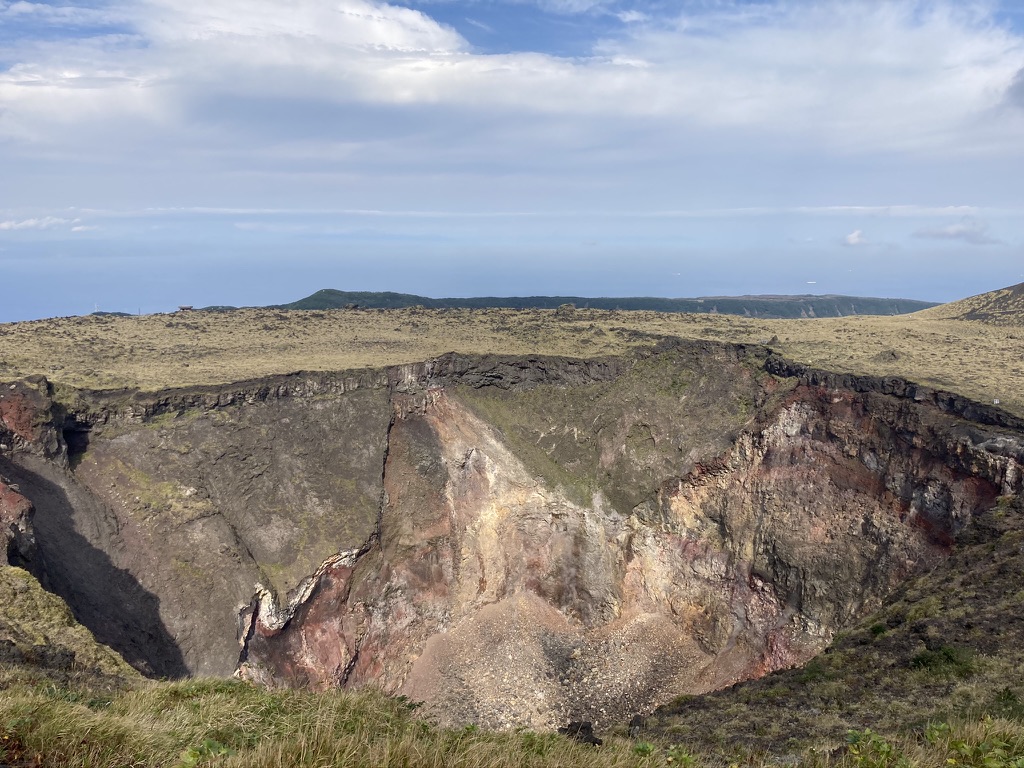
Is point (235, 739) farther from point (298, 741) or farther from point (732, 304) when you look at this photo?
point (732, 304)

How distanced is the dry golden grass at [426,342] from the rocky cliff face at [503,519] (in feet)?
12.2

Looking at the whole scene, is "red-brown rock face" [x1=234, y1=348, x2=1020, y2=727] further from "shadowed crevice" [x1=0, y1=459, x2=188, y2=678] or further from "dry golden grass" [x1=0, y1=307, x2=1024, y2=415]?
"dry golden grass" [x1=0, y1=307, x2=1024, y2=415]

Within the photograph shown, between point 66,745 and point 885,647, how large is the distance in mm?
22366

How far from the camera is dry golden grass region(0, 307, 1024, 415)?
42156 millimetres

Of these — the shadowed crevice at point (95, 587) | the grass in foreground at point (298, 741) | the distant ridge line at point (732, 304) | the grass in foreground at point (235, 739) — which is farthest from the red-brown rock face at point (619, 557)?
the distant ridge line at point (732, 304)

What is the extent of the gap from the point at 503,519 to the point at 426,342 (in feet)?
62.9

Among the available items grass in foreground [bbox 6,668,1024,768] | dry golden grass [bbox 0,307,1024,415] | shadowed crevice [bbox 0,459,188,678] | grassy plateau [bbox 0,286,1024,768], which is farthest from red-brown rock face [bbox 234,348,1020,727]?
grass in foreground [bbox 6,668,1024,768]

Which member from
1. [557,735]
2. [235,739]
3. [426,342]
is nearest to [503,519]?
[426,342]

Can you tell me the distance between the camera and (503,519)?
139 feet

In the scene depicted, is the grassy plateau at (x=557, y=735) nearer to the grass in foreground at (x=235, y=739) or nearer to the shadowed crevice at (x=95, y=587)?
the grass in foreground at (x=235, y=739)

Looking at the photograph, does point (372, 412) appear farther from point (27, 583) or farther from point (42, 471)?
point (27, 583)

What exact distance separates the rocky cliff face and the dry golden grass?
3.71 m

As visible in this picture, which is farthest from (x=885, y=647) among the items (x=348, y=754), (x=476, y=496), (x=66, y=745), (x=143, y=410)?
(x=143, y=410)

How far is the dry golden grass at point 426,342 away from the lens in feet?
138
